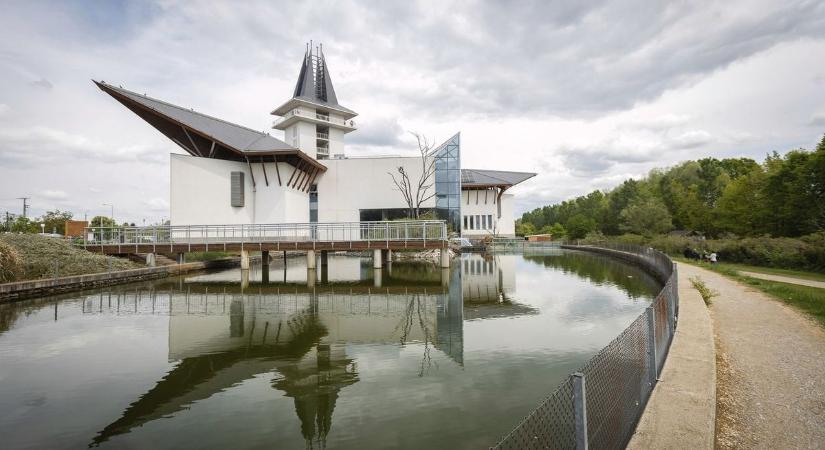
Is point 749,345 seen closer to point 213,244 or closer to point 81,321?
point 81,321

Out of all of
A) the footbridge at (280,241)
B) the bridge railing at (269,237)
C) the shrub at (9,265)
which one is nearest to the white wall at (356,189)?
the bridge railing at (269,237)

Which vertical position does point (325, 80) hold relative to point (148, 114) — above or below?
above

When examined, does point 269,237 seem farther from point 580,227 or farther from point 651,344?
point 580,227

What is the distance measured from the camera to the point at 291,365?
27.0 ft

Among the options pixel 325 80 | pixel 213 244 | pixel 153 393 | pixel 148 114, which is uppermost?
pixel 325 80

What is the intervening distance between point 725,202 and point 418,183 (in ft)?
109

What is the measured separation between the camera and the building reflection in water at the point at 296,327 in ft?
22.2

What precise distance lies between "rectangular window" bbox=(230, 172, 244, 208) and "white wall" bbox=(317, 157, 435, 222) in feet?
28.1

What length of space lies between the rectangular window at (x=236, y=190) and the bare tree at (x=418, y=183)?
513 inches

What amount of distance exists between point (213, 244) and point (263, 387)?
20470 millimetres

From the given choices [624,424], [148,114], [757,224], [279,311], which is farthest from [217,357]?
[757,224]

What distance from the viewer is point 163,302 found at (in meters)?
15.7

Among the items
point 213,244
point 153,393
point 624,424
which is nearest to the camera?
point 624,424

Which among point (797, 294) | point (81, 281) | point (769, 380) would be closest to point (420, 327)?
point (769, 380)
